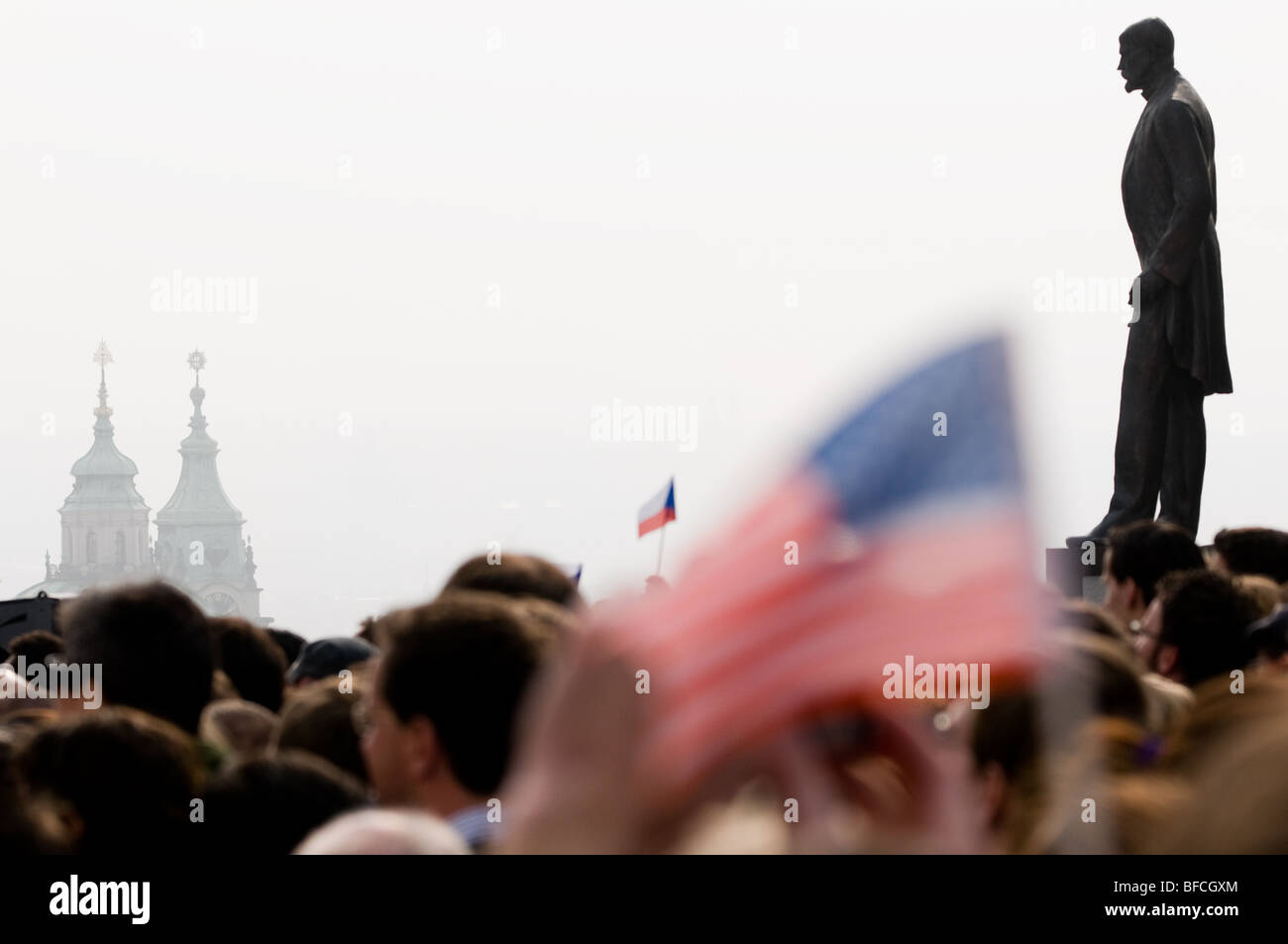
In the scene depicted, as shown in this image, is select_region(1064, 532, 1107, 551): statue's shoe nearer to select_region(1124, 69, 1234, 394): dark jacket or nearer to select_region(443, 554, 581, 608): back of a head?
select_region(1124, 69, 1234, 394): dark jacket

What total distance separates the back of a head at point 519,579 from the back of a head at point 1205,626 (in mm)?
1866

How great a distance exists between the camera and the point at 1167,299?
487 inches

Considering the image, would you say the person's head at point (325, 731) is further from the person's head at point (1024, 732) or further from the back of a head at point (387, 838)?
the back of a head at point (387, 838)

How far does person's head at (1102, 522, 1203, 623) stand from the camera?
7176mm

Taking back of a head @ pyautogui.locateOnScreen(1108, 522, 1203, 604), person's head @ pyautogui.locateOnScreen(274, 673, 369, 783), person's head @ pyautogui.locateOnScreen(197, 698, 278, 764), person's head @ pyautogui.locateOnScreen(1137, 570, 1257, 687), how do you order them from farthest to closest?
back of a head @ pyautogui.locateOnScreen(1108, 522, 1203, 604) < person's head @ pyautogui.locateOnScreen(1137, 570, 1257, 687) < person's head @ pyautogui.locateOnScreen(197, 698, 278, 764) < person's head @ pyautogui.locateOnScreen(274, 673, 369, 783)

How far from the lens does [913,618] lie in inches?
43.7

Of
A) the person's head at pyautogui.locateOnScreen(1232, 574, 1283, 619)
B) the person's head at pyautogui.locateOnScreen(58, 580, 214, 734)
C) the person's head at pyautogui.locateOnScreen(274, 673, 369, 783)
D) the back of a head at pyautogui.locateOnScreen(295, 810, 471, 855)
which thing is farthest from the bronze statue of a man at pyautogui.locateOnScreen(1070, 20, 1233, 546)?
the back of a head at pyautogui.locateOnScreen(295, 810, 471, 855)

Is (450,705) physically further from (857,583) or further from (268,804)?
(857,583)

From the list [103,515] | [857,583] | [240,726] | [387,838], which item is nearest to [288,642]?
[240,726]

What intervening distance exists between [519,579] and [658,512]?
1.61 ft

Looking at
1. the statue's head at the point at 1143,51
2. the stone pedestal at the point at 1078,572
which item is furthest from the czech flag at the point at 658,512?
the statue's head at the point at 1143,51

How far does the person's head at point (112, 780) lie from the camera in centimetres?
346
